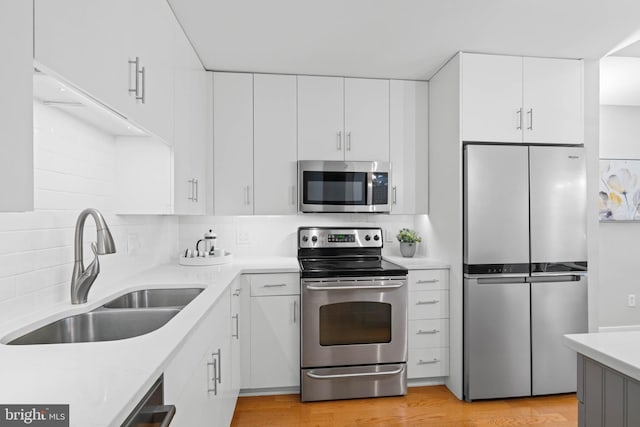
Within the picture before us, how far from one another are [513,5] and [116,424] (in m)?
2.43

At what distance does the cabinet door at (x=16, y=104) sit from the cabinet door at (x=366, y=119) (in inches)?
91.0

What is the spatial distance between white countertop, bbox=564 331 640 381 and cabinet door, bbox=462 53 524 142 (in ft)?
5.29

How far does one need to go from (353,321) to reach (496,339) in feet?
3.16

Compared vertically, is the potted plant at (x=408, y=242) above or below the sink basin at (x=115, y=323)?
above

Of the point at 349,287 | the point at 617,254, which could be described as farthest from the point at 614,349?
the point at 617,254

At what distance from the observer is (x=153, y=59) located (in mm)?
1713

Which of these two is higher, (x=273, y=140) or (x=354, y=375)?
(x=273, y=140)

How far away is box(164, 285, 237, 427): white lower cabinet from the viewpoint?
1158mm

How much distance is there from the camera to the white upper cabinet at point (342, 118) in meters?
2.95

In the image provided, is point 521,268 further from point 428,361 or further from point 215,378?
point 215,378

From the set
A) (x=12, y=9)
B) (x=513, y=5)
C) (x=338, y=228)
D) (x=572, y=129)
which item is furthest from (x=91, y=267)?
(x=572, y=129)

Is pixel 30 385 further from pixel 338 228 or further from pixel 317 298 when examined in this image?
pixel 338 228

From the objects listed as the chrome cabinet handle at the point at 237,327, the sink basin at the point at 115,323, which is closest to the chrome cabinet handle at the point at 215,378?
the sink basin at the point at 115,323

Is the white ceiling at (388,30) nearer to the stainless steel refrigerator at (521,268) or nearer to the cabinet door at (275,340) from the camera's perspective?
the stainless steel refrigerator at (521,268)
